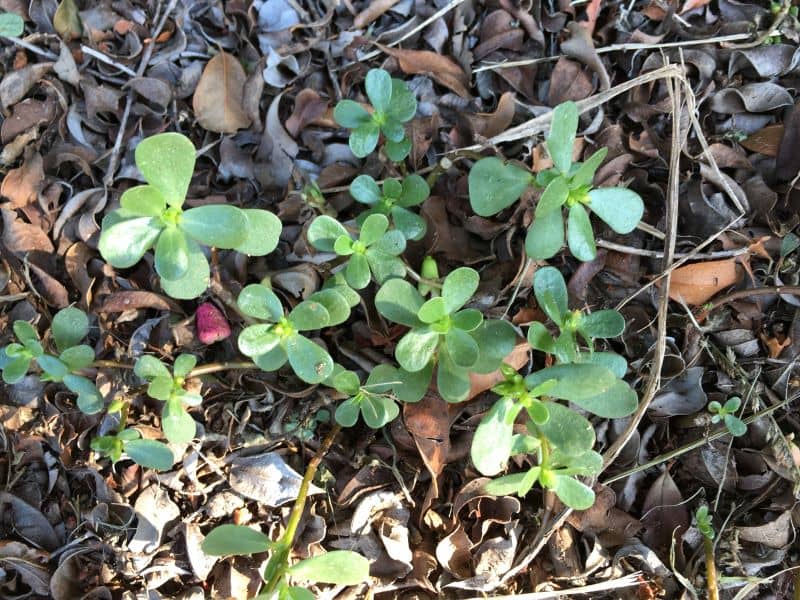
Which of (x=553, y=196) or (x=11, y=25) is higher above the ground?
(x=11, y=25)

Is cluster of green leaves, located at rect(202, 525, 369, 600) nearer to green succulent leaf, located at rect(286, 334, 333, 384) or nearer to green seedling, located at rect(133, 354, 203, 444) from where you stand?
green seedling, located at rect(133, 354, 203, 444)

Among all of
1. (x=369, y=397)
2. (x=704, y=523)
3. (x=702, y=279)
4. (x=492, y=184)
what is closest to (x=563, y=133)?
(x=492, y=184)

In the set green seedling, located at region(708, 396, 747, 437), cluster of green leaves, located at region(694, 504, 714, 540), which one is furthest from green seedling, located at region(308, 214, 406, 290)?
cluster of green leaves, located at region(694, 504, 714, 540)

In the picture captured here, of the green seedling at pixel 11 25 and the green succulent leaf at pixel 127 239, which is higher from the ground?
the green seedling at pixel 11 25

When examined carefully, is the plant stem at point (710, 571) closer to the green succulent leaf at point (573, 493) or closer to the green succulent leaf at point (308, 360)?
the green succulent leaf at point (573, 493)

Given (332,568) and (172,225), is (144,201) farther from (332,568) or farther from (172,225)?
(332,568)

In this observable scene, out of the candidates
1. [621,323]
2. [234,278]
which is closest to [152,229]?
[234,278]

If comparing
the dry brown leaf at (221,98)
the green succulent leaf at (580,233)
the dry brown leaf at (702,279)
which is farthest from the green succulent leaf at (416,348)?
the dry brown leaf at (221,98)
